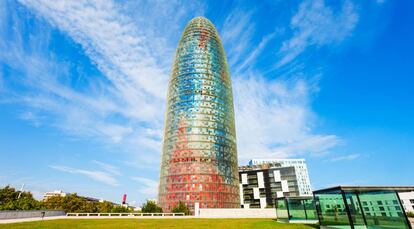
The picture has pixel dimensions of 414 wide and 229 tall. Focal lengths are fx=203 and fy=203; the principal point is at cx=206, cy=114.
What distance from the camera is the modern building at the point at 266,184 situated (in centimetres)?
10156

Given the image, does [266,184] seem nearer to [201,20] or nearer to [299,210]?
[299,210]

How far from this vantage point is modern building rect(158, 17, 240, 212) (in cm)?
7256

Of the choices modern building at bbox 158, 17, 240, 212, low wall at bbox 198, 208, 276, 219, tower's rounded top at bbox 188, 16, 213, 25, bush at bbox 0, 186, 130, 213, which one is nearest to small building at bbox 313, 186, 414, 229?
low wall at bbox 198, 208, 276, 219

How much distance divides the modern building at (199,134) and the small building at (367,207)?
200 ft

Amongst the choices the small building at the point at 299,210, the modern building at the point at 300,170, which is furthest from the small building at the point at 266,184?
the small building at the point at 299,210

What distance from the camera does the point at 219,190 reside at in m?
73.5

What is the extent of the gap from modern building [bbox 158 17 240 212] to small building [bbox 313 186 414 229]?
60.9 meters

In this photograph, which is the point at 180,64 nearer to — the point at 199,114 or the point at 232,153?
the point at 199,114

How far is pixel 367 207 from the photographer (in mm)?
12680

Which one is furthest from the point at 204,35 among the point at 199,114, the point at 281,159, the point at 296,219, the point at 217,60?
the point at 281,159

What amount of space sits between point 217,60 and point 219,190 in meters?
58.1

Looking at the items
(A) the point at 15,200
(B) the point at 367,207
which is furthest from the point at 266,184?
(B) the point at 367,207

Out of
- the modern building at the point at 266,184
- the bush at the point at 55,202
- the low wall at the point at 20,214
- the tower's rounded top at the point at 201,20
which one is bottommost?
the low wall at the point at 20,214

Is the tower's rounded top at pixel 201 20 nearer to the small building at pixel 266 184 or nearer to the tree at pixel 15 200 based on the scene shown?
the small building at pixel 266 184
